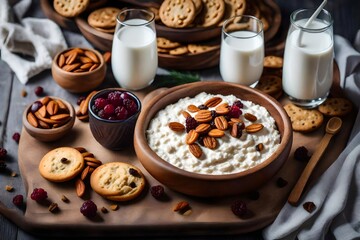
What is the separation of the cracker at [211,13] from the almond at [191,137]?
25.7 inches

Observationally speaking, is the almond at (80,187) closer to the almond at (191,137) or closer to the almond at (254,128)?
the almond at (191,137)

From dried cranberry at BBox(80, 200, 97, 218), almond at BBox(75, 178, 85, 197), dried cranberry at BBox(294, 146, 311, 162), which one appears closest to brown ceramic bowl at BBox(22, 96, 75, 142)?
almond at BBox(75, 178, 85, 197)

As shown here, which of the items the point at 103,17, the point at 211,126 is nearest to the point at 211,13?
the point at 103,17

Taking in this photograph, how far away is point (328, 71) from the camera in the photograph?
2.32m

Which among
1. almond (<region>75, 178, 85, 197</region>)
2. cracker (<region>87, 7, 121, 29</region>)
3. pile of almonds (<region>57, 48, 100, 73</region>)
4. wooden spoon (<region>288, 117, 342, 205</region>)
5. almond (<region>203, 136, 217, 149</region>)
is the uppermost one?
almond (<region>203, 136, 217, 149</region>)

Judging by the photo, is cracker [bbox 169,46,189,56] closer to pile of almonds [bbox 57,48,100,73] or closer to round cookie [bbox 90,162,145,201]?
pile of almonds [bbox 57,48,100,73]

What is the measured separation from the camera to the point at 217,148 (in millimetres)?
2004

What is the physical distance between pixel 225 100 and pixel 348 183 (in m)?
0.49

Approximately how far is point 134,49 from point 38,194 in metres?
0.66

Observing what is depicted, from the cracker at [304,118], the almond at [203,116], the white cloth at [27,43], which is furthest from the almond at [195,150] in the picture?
the white cloth at [27,43]

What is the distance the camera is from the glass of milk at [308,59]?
227cm

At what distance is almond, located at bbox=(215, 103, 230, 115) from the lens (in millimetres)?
2102

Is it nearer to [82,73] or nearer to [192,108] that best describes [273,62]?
[192,108]

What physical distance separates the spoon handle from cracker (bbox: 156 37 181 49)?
27.4 inches
